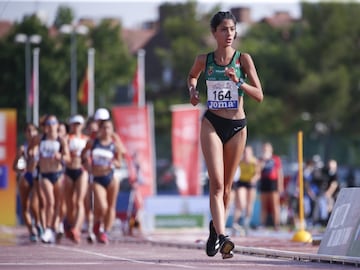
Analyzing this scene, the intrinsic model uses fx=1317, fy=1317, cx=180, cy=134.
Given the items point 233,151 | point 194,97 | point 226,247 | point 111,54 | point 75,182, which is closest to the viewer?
point 226,247

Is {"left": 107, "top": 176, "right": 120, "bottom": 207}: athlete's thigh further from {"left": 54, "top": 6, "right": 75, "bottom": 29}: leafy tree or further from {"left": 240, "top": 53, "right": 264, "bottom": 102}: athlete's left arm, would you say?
{"left": 54, "top": 6, "right": 75, "bottom": 29}: leafy tree

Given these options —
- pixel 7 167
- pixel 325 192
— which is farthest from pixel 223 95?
pixel 325 192

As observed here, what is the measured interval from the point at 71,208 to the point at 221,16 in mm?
9378

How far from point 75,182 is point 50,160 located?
2.14ft

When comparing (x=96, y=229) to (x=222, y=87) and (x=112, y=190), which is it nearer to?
(x=112, y=190)

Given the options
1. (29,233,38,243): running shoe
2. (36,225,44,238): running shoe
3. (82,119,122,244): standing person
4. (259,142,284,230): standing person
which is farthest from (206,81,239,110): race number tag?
(259,142,284,230): standing person

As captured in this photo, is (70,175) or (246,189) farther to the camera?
(246,189)

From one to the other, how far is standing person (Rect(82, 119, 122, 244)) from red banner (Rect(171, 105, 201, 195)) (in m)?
14.5

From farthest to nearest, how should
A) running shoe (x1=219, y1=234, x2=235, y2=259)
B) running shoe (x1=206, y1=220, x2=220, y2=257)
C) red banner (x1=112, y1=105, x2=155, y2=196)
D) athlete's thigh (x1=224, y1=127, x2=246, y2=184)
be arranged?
red banner (x1=112, y1=105, x2=155, y2=196)
athlete's thigh (x1=224, y1=127, x2=246, y2=184)
running shoe (x1=206, y1=220, x2=220, y2=257)
running shoe (x1=219, y1=234, x2=235, y2=259)

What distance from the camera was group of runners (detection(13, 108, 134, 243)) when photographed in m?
20.4

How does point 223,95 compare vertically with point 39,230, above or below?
above

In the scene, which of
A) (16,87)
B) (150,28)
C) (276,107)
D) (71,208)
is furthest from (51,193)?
(150,28)

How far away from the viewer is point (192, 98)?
12.8 m

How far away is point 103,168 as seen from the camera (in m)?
20.3
